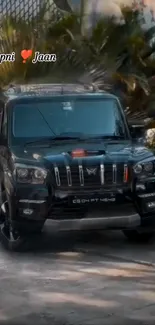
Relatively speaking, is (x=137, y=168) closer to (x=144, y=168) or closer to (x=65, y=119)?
(x=144, y=168)

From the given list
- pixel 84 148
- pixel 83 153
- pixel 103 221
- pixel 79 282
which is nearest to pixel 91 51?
pixel 84 148

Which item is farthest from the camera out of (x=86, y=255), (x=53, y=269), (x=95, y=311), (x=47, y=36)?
(x=47, y=36)

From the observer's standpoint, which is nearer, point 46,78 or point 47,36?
point 46,78

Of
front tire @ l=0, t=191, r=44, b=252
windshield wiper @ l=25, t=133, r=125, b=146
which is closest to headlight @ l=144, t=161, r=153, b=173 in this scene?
windshield wiper @ l=25, t=133, r=125, b=146

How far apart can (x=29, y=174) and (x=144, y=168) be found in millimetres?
1384

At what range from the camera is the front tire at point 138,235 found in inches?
354

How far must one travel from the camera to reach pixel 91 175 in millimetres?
8391

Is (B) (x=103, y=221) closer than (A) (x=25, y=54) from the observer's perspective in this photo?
Yes

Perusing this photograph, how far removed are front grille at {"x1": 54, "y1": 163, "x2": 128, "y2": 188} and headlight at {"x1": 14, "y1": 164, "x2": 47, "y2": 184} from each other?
17 centimetres

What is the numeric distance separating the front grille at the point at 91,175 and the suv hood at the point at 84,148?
0.09 m

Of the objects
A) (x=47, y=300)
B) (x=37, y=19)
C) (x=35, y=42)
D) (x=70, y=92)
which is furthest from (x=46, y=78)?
(x=47, y=300)

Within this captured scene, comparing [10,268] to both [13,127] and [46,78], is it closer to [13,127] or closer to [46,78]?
[13,127]

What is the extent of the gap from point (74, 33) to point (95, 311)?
10.4m

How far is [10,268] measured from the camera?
316 inches
